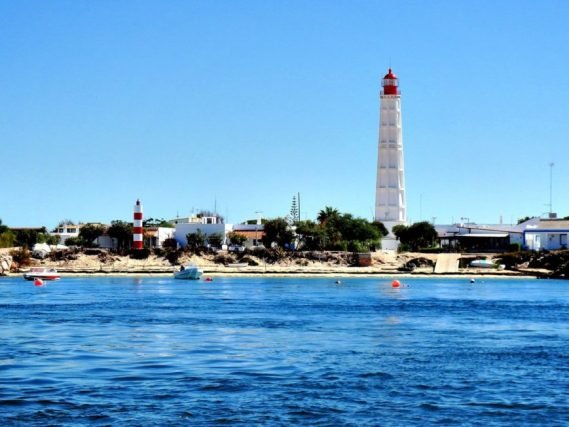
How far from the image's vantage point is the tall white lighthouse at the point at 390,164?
140 m

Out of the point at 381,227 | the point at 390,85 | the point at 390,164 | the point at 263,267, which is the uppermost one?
the point at 390,85

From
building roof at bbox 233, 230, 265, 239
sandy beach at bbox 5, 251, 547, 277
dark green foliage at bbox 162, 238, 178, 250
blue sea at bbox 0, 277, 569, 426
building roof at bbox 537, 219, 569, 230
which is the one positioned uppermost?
building roof at bbox 537, 219, 569, 230

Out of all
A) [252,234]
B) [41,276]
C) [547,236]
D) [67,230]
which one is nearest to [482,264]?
[547,236]

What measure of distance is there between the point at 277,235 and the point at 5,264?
39103mm

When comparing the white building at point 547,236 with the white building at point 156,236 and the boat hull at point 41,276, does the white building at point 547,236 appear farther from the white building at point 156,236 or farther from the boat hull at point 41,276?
the boat hull at point 41,276

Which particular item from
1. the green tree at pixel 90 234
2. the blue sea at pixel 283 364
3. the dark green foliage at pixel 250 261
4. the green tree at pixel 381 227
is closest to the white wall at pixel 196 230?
the green tree at pixel 90 234

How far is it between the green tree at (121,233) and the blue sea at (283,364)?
3313 inches

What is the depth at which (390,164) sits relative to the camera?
14025 centimetres

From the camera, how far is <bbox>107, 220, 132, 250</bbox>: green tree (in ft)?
510

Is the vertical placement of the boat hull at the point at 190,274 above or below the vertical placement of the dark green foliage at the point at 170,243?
below

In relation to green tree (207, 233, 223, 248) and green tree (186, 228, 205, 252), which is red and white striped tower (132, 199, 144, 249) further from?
green tree (207, 233, 223, 248)

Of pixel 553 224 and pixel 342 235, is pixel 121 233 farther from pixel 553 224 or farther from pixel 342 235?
pixel 553 224

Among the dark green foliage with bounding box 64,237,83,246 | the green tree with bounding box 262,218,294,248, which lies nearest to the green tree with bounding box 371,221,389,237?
the green tree with bounding box 262,218,294,248

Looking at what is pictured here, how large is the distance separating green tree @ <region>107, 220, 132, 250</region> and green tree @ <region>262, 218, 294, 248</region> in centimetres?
2134
